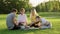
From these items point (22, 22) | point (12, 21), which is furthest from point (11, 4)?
point (12, 21)

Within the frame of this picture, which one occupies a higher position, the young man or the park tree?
the young man

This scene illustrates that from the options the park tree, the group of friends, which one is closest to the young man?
the group of friends

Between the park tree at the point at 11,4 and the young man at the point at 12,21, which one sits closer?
the young man at the point at 12,21

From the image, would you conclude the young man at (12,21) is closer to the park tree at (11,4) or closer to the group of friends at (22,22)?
the group of friends at (22,22)

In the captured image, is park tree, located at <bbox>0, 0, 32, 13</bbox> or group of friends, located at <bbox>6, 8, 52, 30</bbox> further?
park tree, located at <bbox>0, 0, 32, 13</bbox>

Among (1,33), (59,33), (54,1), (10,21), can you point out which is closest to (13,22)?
(10,21)

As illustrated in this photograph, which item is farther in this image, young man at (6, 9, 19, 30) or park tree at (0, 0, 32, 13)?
park tree at (0, 0, 32, 13)

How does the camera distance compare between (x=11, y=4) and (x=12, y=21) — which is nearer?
(x=12, y=21)

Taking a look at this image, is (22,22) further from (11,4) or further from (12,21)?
(11,4)

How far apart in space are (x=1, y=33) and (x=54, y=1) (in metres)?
36.6

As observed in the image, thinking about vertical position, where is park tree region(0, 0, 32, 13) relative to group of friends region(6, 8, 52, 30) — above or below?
below

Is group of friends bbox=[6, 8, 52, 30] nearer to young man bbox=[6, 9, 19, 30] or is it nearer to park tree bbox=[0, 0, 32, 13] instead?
young man bbox=[6, 9, 19, 30]

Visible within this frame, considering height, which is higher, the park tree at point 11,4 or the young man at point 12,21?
the young man at point 12,21

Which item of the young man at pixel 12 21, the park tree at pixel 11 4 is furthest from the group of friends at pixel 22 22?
the park tree at pixel 11 4
